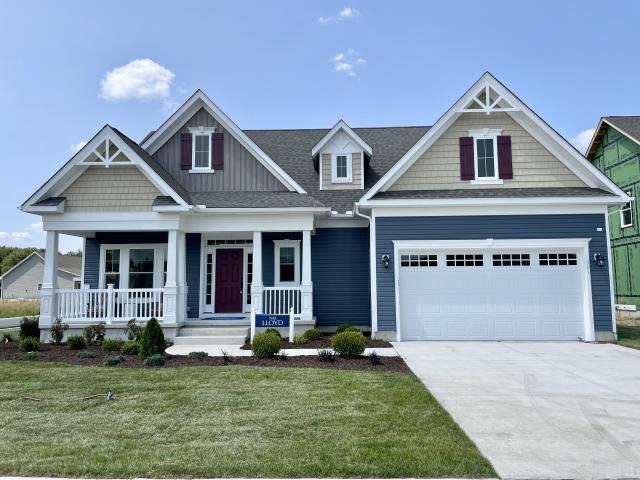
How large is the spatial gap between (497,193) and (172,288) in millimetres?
9397

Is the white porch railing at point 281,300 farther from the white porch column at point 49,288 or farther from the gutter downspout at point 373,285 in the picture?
the white porch column at point 49,288

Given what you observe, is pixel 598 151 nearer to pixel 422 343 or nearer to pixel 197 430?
pixel 422 343

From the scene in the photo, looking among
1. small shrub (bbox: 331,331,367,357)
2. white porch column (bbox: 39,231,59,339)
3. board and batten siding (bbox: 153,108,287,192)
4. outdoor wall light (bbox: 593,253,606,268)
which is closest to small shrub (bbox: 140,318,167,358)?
small shrub (bbox: 331,331,367,357)

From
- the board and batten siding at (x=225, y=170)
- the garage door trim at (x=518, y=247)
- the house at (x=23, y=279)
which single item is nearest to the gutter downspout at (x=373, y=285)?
the garage door trim at (x=518, y=247)

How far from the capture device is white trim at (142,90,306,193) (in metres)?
14.9

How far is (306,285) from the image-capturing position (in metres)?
13.6

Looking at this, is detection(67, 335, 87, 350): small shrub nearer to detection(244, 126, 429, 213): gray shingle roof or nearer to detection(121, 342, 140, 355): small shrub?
detection(121, 342, 140, 355): small shrub

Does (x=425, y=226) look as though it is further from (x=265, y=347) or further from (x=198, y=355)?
(x=198, y=355)

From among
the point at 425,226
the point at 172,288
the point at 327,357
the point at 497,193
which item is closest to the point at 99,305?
the point at 172,288

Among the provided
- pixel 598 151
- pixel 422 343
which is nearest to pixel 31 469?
pixel 422 343

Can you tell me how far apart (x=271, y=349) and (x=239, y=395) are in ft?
9.90

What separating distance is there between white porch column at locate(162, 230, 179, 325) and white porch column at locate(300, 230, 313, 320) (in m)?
3.49

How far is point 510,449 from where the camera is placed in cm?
482

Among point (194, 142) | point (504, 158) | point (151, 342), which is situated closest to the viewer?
point (151, 342)
